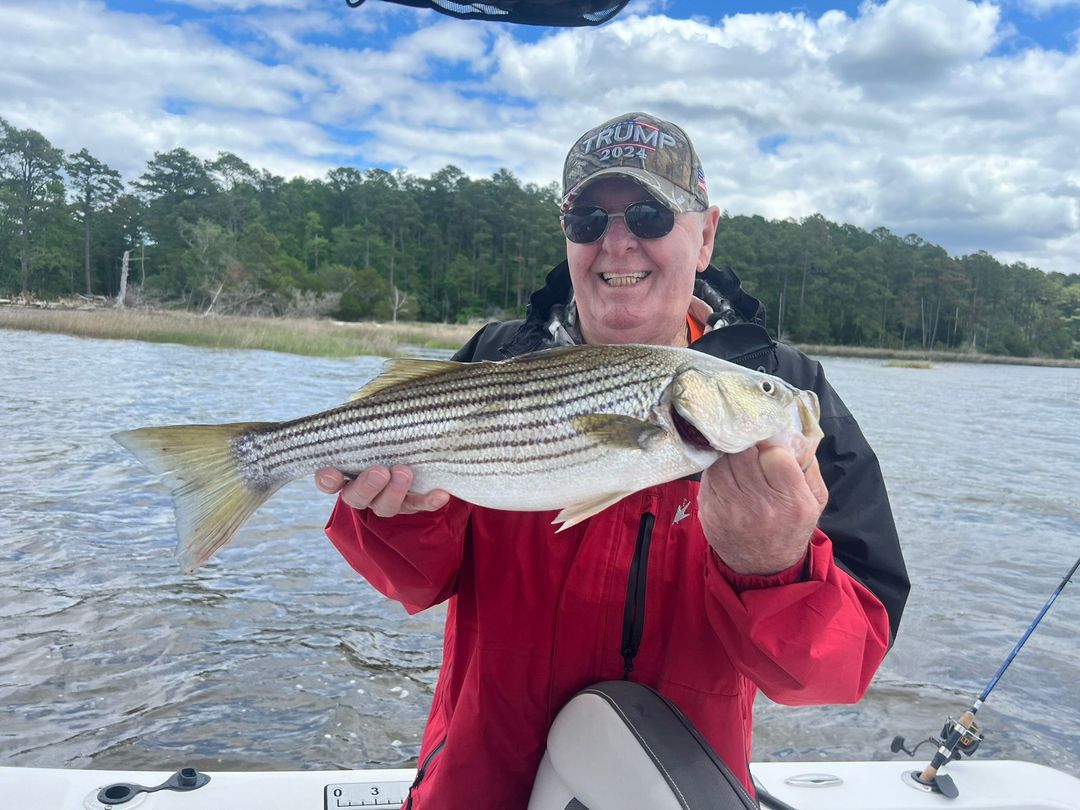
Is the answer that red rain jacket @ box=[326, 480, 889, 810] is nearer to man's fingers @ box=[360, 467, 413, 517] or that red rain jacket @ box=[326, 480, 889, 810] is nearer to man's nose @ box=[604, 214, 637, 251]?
man's fingers @ box=[360, 467, 413, 517]

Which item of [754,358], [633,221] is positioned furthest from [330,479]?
[754,358]

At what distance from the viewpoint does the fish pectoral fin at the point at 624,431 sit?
2596mm

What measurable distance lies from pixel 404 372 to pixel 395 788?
85.9 inches

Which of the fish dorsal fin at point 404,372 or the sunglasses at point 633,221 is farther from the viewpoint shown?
the sunglasses at point 633,221

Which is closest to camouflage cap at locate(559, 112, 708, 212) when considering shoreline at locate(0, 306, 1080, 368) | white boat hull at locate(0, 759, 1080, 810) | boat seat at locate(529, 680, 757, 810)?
boat seat at locate(529, 680, 757, 810)

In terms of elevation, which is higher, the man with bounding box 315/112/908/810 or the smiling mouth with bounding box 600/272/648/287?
the smiling mouth with bounding box 600/272/648/287

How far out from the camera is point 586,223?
332 centimetres

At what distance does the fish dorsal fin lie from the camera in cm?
290

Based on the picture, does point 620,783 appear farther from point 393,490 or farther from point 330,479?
point 330,479

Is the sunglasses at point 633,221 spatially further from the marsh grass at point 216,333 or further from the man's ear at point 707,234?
the marsh grass at point 216,333

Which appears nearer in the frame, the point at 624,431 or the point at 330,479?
the point at 624,431

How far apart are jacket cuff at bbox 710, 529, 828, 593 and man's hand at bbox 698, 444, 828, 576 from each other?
0.05ft

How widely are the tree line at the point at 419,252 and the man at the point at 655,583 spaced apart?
77.7 metres

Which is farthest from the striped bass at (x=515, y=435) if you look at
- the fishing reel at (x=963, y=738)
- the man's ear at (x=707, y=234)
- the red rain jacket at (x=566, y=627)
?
the fishing reel at (x=963, y=738)
